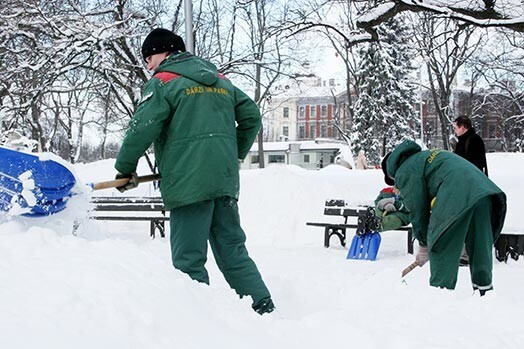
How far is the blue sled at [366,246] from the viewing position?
24.7ft

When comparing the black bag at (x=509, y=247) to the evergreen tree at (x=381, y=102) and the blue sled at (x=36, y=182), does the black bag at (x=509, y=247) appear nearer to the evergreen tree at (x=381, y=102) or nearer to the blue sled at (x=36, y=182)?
the blue sled at (x=36, y=182)

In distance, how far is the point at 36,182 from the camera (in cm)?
311

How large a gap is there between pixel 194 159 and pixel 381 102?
3066 centimetres

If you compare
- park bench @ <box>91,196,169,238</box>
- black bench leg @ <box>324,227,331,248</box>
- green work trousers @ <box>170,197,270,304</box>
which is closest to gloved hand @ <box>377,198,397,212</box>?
black bench leg @ <box>324,227,331,248</box>

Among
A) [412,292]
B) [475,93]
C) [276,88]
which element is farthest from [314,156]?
[412,292]

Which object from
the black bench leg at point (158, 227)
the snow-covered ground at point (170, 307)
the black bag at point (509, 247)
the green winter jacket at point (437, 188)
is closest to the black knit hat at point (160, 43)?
the snow-covered ground at point (170, 307)

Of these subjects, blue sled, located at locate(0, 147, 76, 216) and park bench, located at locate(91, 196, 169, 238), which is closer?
blue sled, located at locate(0, 147, 76, 216)

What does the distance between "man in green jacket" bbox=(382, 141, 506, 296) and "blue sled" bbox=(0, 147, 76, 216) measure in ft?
7.43

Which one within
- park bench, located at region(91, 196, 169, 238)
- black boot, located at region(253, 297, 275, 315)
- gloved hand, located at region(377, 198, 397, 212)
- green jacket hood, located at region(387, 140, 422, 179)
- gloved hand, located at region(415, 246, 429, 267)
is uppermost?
green jacket hood, located at region(387, 140, 422, 179)

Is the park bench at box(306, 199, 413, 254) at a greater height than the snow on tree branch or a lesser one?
lesser

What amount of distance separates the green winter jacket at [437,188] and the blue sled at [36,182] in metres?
2.26

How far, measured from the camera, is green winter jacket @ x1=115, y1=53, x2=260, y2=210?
11.0 feet

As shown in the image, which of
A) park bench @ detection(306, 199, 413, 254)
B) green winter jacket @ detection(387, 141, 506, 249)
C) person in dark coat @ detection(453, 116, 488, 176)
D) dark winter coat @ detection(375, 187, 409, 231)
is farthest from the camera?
park bench @ detection(306, 199, 413, 254)

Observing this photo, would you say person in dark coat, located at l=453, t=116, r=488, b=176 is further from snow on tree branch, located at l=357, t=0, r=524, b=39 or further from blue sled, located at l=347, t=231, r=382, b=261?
snow on tree branch, located at l=357, t=0, r=524, b=39
